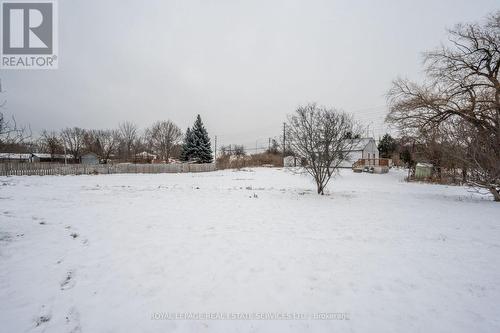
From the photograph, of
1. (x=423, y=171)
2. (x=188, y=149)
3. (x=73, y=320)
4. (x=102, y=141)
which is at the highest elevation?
(x=102, y=141)

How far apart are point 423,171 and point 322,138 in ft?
61.1

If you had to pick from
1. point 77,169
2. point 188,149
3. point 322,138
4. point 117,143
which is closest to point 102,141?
point 117,143

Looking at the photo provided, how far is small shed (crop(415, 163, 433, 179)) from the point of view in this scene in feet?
75.2

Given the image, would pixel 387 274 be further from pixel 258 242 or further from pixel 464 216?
pixel 464 216

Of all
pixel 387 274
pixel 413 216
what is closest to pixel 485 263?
pixel 387 274

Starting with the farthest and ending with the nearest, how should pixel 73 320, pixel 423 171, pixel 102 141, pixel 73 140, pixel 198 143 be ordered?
pixel 102 141 → pixel 73 140 → pixel 198 143 → pixel 423 171 → pixel 73 320

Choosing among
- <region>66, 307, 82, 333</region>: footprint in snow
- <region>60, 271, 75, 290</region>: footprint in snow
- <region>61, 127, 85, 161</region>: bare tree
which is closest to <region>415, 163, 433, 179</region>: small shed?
<region>60, 271, 75, 290</region>: footprint in snow

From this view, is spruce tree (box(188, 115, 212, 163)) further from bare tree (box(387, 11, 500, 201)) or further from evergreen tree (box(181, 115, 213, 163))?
bare tree (box(387, 11, 500, 201))

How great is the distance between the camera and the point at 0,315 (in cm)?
272

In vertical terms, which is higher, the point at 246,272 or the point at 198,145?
the point at 198,145

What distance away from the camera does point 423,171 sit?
23469 millimetres

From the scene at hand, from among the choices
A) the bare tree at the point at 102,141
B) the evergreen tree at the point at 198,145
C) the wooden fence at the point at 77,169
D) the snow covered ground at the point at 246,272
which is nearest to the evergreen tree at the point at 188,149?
the evergreen tree at the point at 198,145

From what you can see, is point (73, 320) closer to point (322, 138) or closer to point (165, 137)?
point (322, 138)

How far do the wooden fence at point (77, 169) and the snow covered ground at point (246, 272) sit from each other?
2106 cm
